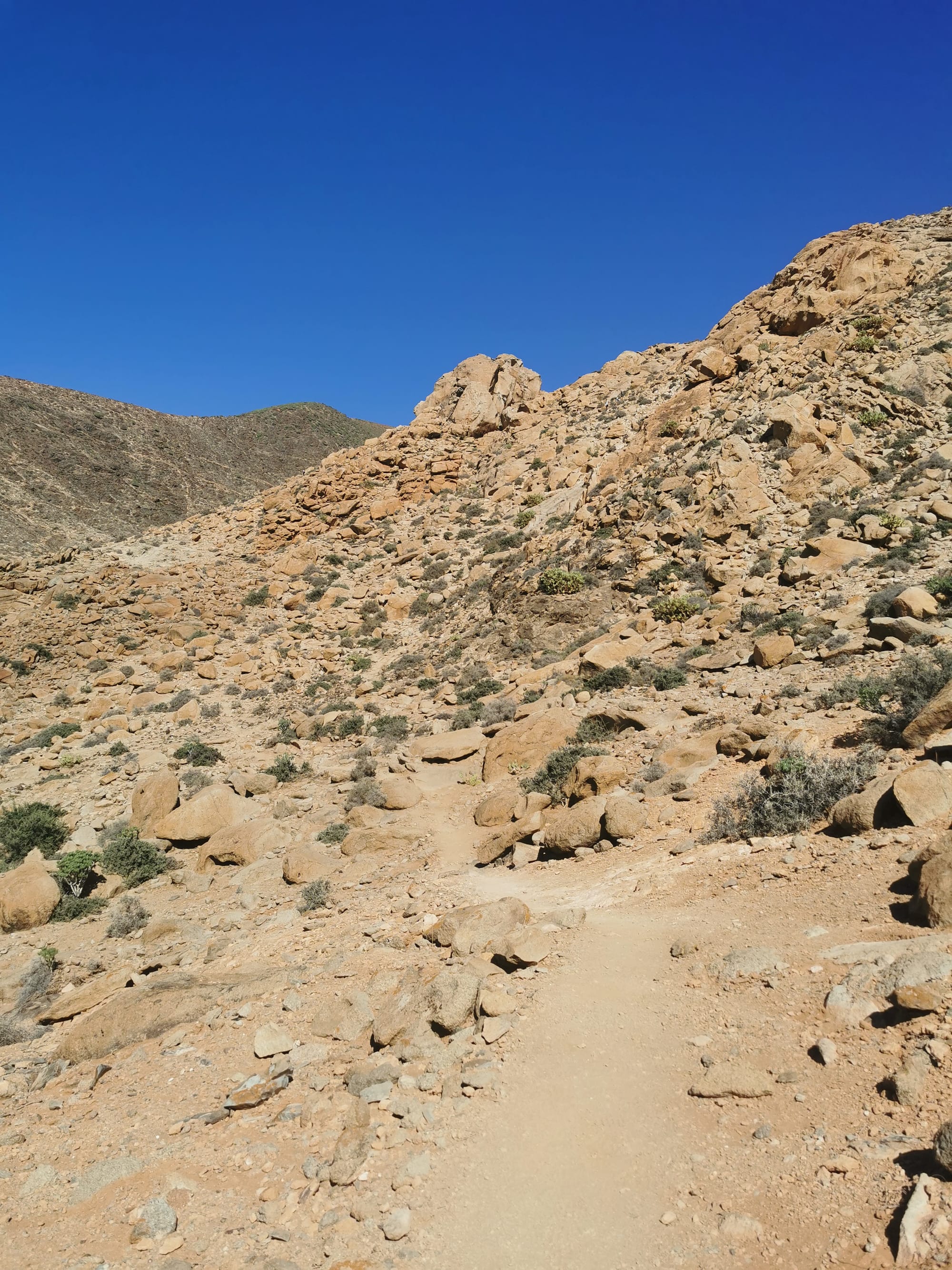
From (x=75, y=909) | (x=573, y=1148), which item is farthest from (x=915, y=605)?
(x=75, y=909)

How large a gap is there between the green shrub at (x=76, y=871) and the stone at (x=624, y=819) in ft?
25.8

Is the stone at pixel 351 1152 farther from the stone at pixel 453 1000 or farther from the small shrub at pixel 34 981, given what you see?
the small shrub at pixel 34 981

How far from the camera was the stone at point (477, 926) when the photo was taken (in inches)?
246

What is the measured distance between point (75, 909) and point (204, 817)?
2317mm

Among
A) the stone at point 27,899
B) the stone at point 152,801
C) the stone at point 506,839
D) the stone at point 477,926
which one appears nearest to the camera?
the stone at point 477,926

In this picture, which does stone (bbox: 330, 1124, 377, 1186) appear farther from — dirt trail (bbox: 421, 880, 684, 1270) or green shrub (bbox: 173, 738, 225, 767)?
green shrub (bbox: 173, 738, 225, 767)

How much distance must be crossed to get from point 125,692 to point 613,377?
28451mm

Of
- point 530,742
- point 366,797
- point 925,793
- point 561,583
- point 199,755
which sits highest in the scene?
point 561,583

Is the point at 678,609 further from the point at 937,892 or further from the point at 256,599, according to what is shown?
the point at 256,599

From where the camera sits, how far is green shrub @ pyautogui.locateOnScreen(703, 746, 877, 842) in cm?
666

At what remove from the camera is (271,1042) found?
17.9ft

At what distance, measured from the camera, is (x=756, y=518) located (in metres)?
16.2

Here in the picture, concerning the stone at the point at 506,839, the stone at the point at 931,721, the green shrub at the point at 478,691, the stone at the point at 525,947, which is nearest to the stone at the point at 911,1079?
the stone at the point at 525,947

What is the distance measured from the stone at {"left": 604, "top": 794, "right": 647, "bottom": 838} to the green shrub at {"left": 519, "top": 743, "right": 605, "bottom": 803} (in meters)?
1.54
